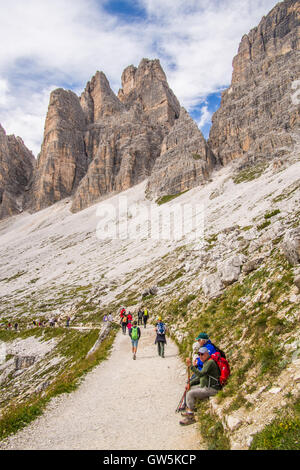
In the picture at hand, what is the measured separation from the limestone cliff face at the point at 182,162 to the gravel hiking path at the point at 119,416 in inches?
3502

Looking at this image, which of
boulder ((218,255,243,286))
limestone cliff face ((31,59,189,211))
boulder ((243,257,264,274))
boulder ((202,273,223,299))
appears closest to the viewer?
boulder ((243,257,264,274))

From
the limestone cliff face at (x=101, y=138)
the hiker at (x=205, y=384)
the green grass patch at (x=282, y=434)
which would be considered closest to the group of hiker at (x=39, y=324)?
the hiker at (x=205, y=384)

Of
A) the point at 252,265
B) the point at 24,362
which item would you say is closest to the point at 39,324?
the point at 24,362

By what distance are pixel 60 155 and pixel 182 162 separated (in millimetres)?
82456

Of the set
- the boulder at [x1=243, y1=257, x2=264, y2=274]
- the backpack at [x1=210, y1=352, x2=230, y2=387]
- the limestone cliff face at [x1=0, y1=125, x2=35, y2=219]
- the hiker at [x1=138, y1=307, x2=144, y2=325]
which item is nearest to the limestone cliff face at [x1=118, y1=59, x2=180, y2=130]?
the limestone cliff face at [x1=0, y1=125, x2=35, y2=219]

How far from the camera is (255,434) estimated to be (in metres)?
4.77

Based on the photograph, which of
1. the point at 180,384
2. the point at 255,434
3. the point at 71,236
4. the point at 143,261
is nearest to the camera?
the point at 255,434

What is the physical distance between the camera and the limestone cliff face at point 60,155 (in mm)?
147875

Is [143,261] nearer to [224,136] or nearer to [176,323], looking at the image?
[176,323]

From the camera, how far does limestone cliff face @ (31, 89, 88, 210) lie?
147875 millimetres

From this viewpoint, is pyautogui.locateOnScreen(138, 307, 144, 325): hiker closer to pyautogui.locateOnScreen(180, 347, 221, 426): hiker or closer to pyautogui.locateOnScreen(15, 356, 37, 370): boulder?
pyautogui.locateOnScreen(15, 356, 37, 370): boulder

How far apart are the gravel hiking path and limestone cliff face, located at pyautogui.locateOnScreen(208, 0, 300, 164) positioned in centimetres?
8121
